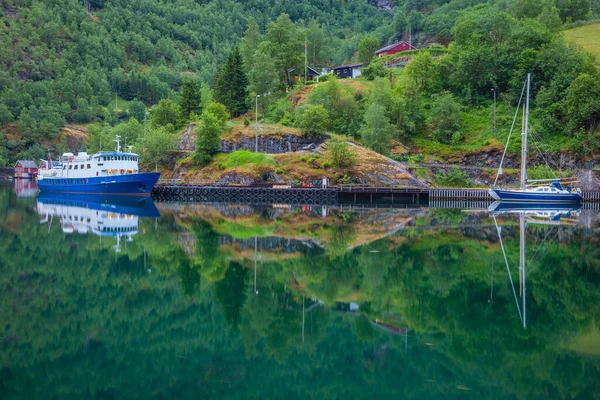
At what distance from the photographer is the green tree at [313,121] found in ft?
240

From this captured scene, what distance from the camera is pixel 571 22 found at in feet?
357

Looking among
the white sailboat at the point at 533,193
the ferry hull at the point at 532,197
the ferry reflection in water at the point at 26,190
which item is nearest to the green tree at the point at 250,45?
the ferry reflection in water at the point at 26,190

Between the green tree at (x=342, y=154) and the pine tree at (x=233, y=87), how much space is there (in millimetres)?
23666

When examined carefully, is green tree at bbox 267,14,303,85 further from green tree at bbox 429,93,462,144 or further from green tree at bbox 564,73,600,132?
green tree at bbox 564,73,600,132

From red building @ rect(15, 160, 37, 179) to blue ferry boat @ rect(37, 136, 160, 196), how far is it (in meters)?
55.7

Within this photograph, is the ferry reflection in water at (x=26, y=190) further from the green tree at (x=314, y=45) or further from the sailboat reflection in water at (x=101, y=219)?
the green tree at (x=314, y=45)

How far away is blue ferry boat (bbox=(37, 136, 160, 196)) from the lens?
6800 cm

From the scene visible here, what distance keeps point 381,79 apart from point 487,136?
23278 mm

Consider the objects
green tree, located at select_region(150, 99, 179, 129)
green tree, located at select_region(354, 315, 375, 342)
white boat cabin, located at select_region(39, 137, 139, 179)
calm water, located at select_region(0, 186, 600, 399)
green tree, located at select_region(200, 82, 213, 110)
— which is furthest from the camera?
green tree, located at select_region(150, 99, 179, 129)

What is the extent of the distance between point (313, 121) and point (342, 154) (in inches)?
298

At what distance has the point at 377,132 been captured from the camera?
7319 centimetres

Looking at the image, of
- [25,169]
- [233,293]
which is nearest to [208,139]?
[233,293]

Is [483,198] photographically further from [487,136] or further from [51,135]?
[51,135]

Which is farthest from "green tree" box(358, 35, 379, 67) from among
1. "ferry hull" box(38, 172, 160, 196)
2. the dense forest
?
"ferry hull" box(38, 172, 160, 196)
